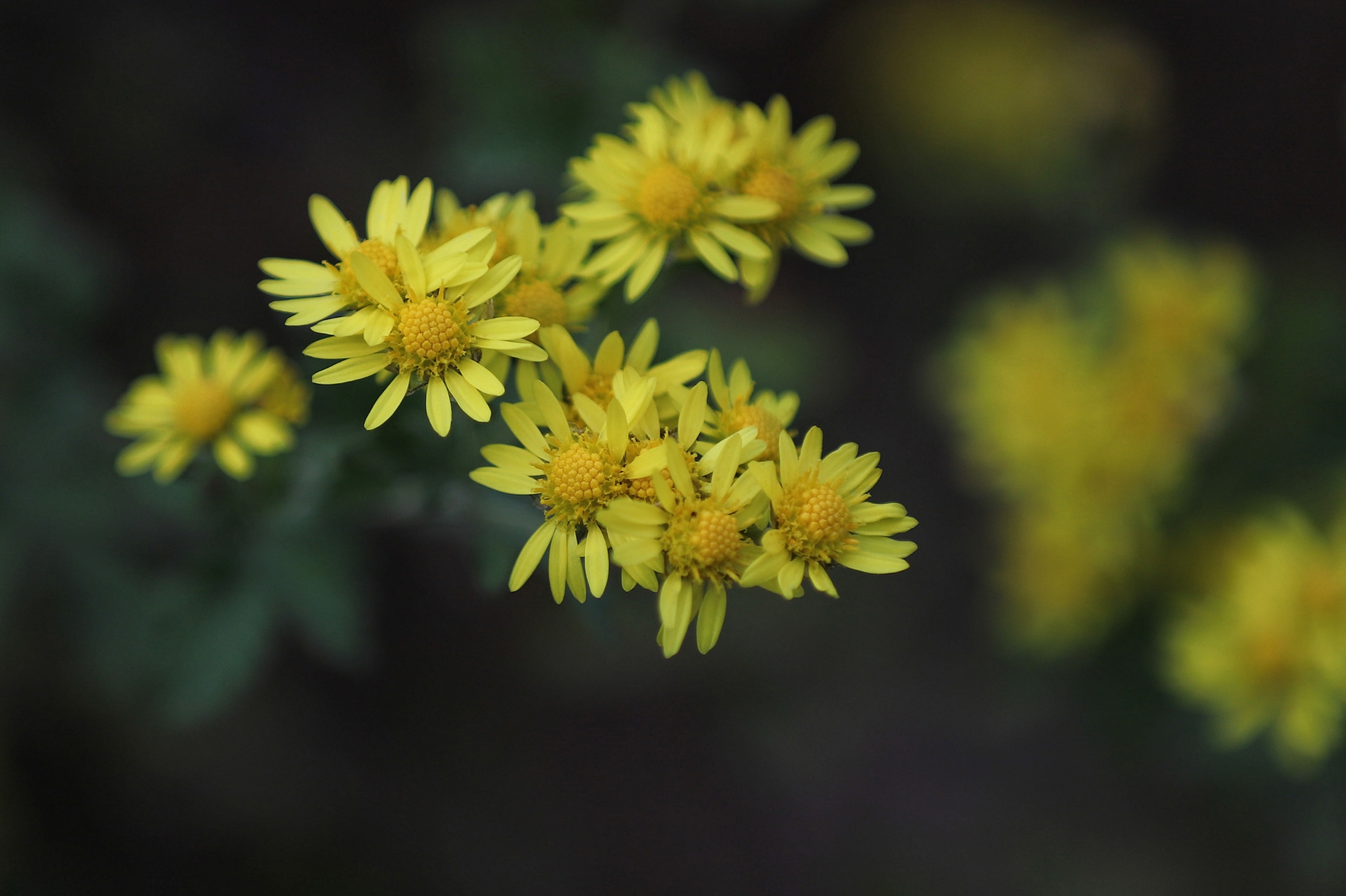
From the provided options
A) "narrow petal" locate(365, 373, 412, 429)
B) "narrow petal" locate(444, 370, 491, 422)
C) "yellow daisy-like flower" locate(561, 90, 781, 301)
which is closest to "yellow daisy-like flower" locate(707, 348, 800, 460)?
"yellow daisy-like flower" locate(561, 90, 781, 301)

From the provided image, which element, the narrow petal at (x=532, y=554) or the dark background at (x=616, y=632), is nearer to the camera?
the narrow petal at (x=532, y=554)

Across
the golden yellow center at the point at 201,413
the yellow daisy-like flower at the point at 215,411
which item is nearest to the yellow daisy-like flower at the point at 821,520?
the yellow daisy-like flower at the point at 215,411

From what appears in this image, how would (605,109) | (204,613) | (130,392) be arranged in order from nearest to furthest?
(130,392) → (204,613) → (605,109)

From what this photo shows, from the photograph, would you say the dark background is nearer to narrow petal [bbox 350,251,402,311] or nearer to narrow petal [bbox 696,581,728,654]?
narrow petal [bbox 696,581,728,654]

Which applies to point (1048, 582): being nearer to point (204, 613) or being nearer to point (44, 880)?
point (204, 613)

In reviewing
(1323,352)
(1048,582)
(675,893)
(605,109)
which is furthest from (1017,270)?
(675,893)

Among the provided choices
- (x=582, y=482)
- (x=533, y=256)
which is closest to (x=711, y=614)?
(x=582, y=482)

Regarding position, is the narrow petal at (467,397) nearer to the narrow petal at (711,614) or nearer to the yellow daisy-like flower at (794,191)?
the narrow petal at (711,614)
